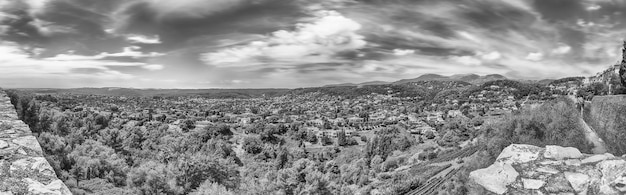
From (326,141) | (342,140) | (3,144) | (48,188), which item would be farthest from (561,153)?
(326,141)

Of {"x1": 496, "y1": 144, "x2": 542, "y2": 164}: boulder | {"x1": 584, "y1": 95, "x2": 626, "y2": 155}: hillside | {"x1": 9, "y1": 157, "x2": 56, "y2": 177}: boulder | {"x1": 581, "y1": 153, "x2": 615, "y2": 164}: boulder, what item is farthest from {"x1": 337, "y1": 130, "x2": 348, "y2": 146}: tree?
{"x1": 9, "y1": 157, "x2": 56, "y2": 177}: boulder

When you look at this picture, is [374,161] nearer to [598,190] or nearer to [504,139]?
[504,139]

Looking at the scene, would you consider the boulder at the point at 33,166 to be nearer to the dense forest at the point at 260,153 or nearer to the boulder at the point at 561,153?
the boulder at the point at 561,153

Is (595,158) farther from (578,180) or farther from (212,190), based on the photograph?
(212,190)

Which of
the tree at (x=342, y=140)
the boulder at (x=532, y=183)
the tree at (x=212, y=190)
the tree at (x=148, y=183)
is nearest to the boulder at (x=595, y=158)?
the boulder at (x=532, y=183)

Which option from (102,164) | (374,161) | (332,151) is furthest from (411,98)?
(102,164)
